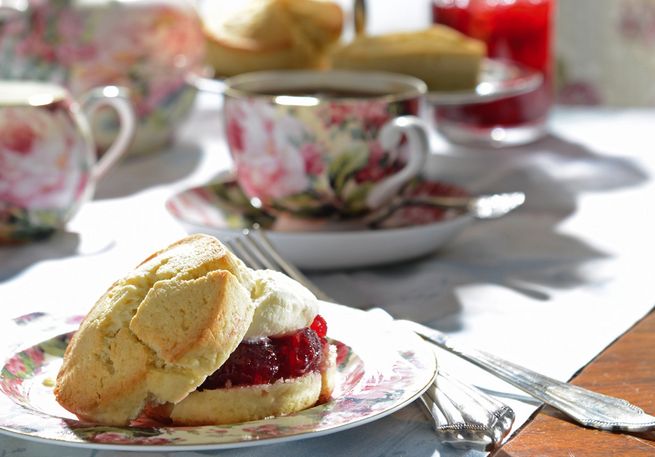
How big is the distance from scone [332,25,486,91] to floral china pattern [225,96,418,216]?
251 millimetres

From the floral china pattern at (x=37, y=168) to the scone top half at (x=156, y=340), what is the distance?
1.40 ft

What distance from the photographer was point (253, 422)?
1.58 ft

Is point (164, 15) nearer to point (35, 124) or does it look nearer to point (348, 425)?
point (35, 124)

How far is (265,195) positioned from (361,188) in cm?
9

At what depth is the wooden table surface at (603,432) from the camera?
518 mm

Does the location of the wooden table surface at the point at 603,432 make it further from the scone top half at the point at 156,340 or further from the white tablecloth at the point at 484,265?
the scone top half at the point at 156,340

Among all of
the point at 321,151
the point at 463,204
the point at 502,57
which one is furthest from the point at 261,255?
the point at 502,57

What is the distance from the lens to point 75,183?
939 millimetres

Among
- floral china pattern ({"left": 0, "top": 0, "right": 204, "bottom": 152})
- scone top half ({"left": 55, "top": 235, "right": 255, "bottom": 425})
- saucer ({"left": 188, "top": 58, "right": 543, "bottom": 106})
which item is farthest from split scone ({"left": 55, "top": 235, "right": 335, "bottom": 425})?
floral china pattern ({"left": 0, "top": 0, "right": 204, "bottom": 152})

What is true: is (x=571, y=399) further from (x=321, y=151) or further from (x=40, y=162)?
(x=40, y=162)

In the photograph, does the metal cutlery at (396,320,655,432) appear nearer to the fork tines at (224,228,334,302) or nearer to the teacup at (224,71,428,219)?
the fork tines at (224,228,334,302)

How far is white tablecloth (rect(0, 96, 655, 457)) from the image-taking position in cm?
63

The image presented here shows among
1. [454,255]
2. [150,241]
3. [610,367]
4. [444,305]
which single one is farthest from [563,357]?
[150,241]

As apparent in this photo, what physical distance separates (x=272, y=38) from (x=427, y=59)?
182 mm
